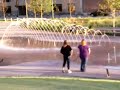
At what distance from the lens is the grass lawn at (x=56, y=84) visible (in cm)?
1497

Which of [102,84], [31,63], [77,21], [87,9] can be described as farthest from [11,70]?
[87,9]

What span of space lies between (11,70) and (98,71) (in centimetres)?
411

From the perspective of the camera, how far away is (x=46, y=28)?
47969 millimetres

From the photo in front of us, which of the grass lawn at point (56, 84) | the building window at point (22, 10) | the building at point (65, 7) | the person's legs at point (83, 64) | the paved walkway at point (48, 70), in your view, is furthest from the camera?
the building window at point (22, 10)

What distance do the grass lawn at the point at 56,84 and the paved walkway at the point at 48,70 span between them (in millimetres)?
1088

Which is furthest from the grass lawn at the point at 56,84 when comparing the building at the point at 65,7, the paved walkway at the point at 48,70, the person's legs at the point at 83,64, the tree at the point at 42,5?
the building at the point at 65,7

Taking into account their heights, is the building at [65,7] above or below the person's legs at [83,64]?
above

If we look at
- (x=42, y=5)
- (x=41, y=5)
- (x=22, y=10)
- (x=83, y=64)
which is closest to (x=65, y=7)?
(x=22, y=10)

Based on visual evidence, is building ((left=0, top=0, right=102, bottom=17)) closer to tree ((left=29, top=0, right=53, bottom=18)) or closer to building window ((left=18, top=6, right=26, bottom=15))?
building window ((left=18, top=6, right=26, bottom=15))

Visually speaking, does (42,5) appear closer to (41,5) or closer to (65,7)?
(41,5)

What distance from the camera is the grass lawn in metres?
15.0

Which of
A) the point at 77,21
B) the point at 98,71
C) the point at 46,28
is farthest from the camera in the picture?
the point at 77,21

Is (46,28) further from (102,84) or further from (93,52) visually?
(102,84)

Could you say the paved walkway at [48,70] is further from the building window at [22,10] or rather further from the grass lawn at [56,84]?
the building window at [22,10]
